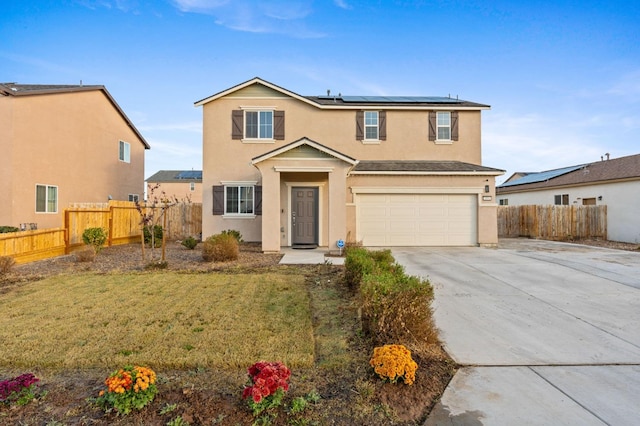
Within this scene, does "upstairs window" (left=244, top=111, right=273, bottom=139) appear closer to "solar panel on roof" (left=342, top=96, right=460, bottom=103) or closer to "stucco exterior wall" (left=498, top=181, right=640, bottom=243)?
"solar panel on roof" (left=342, top=96, right=460, bottom=103)

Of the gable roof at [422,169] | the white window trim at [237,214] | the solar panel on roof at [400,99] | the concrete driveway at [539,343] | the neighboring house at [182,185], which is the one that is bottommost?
the concrete driveway at [539,343]

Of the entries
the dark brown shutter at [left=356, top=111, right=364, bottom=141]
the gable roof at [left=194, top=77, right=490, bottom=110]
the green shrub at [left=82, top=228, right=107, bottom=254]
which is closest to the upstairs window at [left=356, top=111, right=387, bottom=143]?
the dark brown shutter at [left=356, top=111, right=364, bottom=141]

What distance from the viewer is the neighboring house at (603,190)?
16.9m

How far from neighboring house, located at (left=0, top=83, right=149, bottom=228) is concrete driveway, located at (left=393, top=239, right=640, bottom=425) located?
1495cm

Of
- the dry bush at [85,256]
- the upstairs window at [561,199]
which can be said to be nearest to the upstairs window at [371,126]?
the dry bush at [85,256]

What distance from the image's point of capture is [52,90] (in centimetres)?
Result: 1472

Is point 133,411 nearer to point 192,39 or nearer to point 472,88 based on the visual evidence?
point 192,39

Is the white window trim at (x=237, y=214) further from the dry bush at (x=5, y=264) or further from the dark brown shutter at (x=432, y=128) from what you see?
the dark brown shutter at (x=432, y=128)

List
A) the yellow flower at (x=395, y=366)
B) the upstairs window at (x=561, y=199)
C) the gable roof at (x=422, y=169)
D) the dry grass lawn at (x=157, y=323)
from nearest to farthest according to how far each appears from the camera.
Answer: the yellow flower at (x=395, y=366) → the dry grass lawn at (x=157, y=323) → the gable roof at (x=422, y=169) → the upstairs window at (x=561, y=199)

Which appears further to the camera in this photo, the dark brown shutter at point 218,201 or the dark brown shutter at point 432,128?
the dark brown shutter at point 432,128

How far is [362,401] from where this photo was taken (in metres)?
3.06

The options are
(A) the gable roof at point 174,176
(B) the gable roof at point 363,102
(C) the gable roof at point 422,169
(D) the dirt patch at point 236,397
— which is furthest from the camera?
(A) the gable roof at point 174,176

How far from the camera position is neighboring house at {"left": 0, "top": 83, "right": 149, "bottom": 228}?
43.1 feet

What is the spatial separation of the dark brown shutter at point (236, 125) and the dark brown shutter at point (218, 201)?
2.43 m
